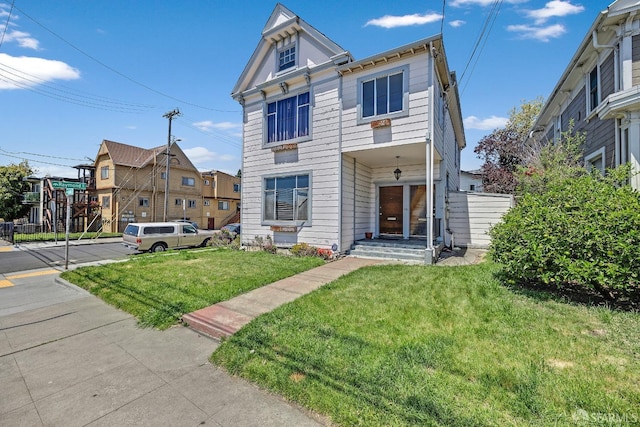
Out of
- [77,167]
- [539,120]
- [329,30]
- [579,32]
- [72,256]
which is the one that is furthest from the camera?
[77,167]

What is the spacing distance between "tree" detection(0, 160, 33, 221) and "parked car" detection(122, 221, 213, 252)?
25029 millimetres

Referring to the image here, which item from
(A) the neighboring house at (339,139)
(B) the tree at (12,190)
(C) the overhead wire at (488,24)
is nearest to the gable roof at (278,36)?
(A) the neighboring house at (339,139)

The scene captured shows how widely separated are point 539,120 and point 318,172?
13216 millimetres

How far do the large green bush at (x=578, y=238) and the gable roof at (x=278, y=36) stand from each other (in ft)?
24.5

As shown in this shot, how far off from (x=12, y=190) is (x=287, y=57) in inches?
1364

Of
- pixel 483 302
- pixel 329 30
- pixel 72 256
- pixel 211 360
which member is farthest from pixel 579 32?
pixel 72 256

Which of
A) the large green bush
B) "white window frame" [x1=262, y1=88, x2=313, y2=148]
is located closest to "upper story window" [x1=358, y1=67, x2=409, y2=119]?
"white window frame" [x1=262, y1=88, x2=313, y2=148]

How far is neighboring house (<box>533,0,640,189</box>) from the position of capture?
7021 mm

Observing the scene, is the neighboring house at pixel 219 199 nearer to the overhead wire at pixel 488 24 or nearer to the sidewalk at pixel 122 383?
the overhead wire at pixel 488 24

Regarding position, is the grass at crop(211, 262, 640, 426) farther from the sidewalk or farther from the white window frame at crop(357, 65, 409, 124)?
the white window frame at crop(357, 65, 409, 124)

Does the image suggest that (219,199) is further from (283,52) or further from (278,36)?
(278,36)

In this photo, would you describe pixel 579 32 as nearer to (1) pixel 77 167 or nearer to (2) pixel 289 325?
(2) pixel 289 325

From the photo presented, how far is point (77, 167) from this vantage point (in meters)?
29.5

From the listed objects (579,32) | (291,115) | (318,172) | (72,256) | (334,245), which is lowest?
(72,256)
